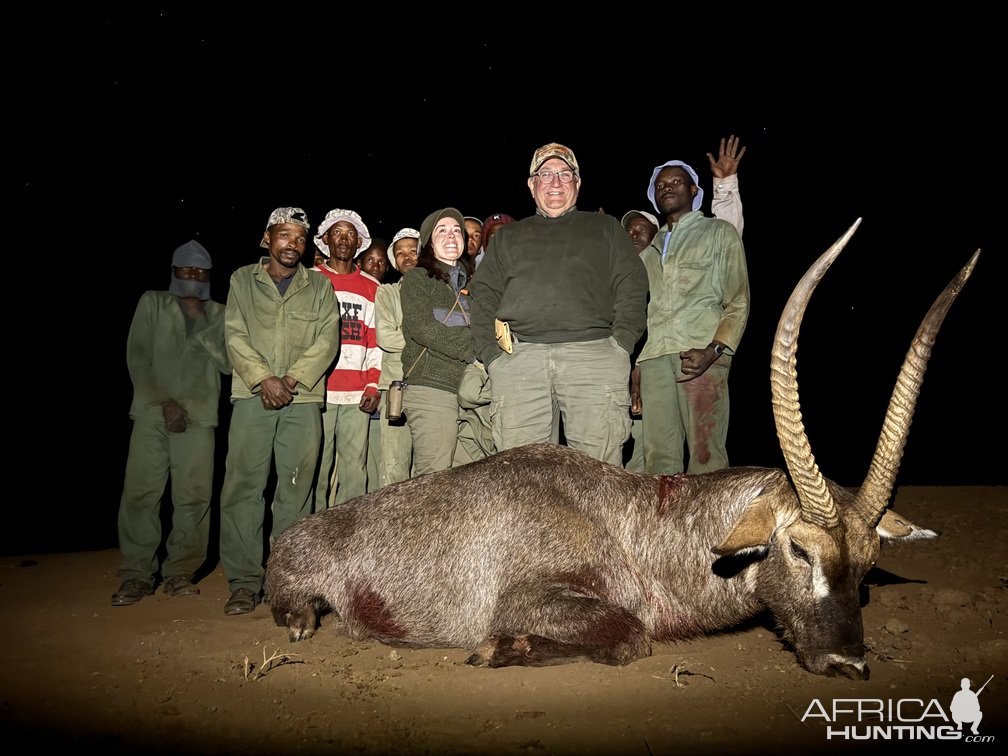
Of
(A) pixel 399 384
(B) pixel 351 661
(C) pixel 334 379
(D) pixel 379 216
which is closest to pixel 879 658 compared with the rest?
(B) pixel 351 661

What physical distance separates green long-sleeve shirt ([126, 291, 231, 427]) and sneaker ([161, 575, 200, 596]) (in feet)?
4.31

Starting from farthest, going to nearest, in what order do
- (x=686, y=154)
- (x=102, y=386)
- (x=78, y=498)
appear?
(x=102, y=386) → (x=686, y=154) → (x=78, y=498)

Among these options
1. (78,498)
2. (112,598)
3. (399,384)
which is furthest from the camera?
(78,498)

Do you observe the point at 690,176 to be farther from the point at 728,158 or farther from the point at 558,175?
the point at 558,175

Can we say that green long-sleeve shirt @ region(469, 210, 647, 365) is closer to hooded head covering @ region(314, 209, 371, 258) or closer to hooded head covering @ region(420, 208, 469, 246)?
hooded head covering @ region(420, 208, 469, 246)

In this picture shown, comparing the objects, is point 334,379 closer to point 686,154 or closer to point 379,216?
point 686,154

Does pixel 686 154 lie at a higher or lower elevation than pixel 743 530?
higher

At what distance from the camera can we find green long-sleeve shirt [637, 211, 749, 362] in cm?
604

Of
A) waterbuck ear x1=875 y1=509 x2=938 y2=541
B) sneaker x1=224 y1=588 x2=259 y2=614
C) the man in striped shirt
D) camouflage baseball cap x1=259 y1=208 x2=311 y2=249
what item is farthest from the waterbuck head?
camouflage baseball cap x1=259 y1=208 x2=311 y2=249

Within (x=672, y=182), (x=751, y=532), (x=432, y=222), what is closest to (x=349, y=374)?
(x=432, y=222)

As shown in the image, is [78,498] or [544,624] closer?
[544,624]

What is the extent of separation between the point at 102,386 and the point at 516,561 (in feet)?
95.1

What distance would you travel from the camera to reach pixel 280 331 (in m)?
6.35

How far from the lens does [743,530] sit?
4.01m
